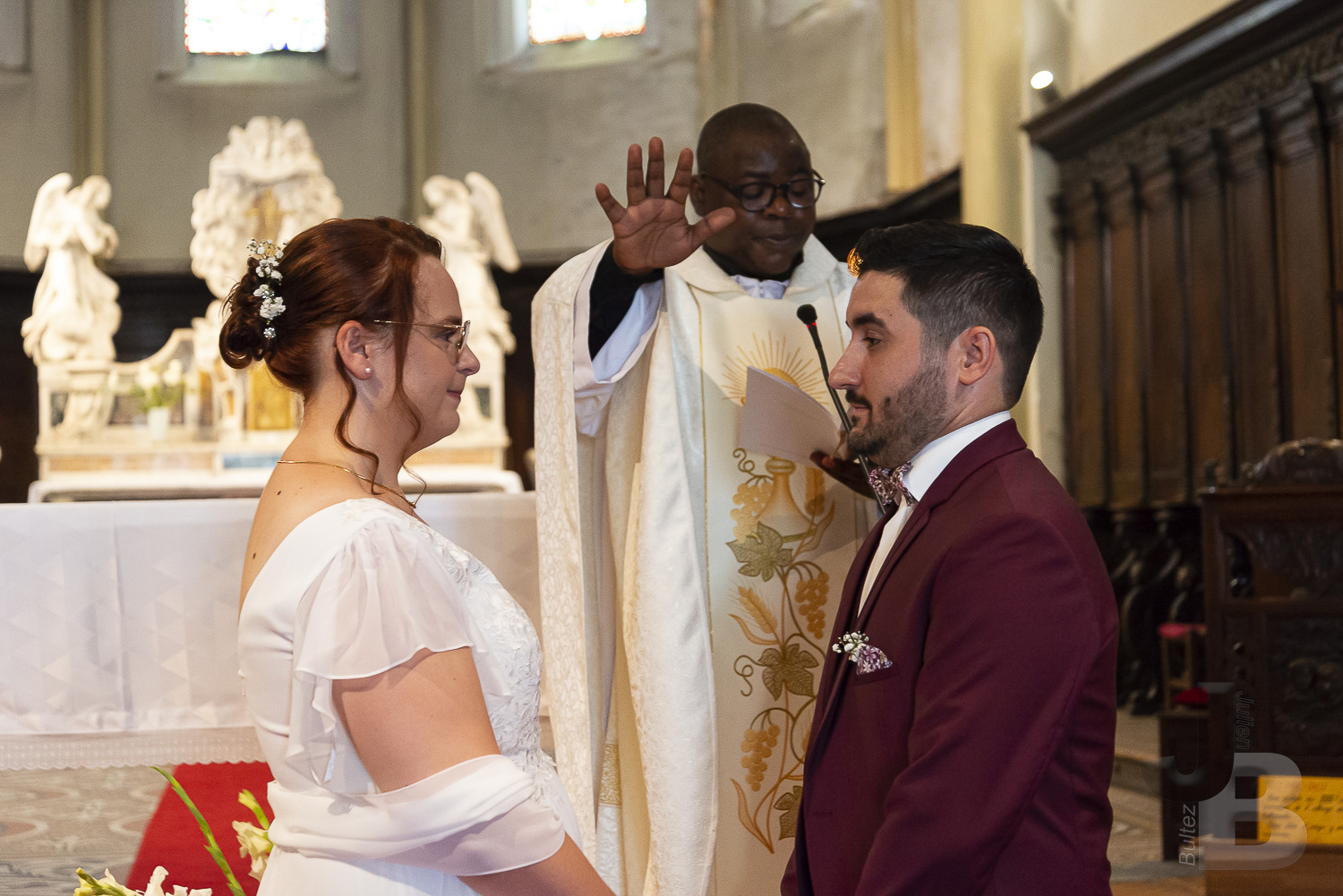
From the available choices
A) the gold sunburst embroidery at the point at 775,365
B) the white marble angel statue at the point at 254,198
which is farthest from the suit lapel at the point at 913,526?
the white marble angel statue at the point at 254,198

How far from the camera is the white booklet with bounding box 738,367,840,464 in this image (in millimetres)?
2607

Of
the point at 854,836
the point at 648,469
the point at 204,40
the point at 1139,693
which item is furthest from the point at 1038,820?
the point at 204,40

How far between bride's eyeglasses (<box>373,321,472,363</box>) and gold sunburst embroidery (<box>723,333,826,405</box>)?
4.52 ft

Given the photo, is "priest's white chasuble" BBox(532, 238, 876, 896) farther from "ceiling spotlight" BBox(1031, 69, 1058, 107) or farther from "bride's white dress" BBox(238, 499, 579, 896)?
"ceiling spotlight" BBox(1031, 69, 1058, 107)

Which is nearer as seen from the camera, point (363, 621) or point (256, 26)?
point (363, 621)

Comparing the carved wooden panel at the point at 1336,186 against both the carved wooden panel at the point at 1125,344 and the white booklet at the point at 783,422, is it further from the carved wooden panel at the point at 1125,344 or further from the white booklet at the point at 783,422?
the white booklet at the point at 783,422

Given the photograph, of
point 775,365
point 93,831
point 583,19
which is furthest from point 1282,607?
point 583,19

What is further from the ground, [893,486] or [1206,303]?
[1206,303]

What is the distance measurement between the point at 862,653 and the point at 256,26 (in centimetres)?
1291

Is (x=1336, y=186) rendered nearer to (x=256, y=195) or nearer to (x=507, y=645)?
(x=507, y=645)

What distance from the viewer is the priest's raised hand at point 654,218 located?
8.00 ft

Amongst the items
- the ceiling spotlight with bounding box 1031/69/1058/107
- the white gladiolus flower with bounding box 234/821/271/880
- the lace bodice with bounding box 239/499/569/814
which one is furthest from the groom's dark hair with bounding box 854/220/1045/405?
the ceiling spotlight with bounding box 1031/69/1058/107

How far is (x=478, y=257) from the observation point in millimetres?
8891

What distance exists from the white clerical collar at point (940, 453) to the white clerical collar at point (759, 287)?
1313 mm
